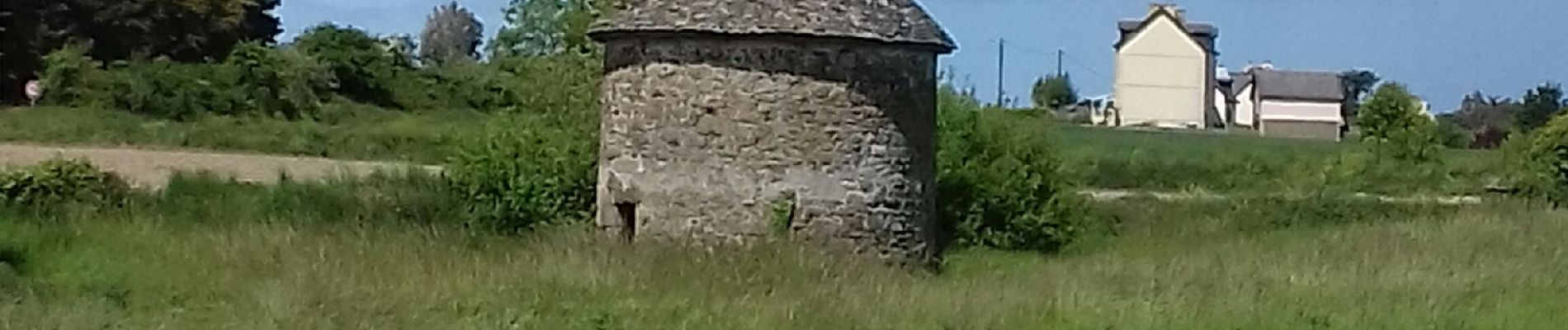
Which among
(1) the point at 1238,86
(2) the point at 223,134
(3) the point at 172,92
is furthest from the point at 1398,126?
(1) the point at 1238,86

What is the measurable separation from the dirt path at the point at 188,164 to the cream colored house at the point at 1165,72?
58.0 meters

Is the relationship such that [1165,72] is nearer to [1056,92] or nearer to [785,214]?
[1056,92]

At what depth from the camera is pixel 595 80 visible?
28.6 m

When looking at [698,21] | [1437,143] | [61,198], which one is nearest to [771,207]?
[698,21]

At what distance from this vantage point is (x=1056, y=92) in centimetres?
10300

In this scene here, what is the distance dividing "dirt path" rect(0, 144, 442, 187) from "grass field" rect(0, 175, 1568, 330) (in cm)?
353

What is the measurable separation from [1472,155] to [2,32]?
3463cm

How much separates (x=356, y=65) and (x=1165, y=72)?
42.9 m

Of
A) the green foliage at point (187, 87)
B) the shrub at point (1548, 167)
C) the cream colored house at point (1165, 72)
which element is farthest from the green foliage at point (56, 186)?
the cream colored house at point (1165, 72)

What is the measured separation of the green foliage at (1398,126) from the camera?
46.8 m

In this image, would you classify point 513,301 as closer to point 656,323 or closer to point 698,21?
point 656,323

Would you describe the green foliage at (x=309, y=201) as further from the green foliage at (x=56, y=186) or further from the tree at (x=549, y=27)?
the tree at (x=549, y=27)

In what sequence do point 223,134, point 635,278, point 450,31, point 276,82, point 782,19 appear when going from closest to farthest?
point 635,278 < point 782,19 < point 223,134 < point 276,82 < point 450,31

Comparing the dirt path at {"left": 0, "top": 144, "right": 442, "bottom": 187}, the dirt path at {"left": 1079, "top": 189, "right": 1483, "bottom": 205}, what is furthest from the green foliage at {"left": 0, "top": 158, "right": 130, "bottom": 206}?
the dirt path at {"left": 1079, "top": 189, "right": 1483, "bottom": 205}
